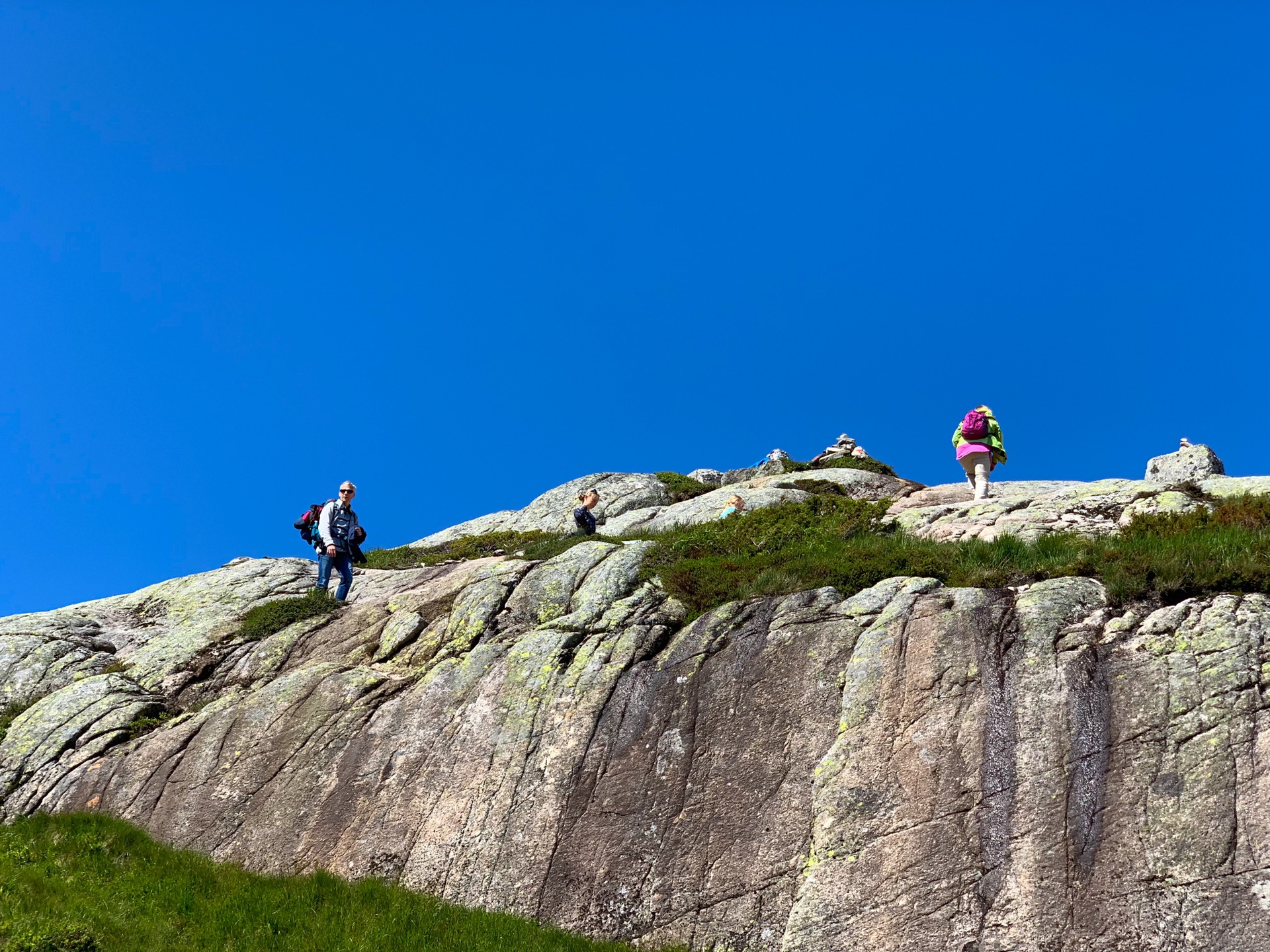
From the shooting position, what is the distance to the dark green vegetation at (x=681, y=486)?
42438 mm

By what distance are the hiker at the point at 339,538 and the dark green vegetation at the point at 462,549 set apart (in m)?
5.89

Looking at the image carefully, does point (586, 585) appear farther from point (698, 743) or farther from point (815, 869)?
point (815, 869)

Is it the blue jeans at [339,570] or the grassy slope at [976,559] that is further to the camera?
the blue jeans at [339,570]

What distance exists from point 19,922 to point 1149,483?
76.0 ft

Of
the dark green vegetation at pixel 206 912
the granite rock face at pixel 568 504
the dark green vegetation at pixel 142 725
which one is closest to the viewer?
the dark green vegetation at pixel 206 912

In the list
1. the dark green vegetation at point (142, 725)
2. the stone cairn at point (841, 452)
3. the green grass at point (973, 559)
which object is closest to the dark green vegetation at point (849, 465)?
the stone cairn at point (841, 452)

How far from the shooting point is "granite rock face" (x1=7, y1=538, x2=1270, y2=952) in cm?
1070

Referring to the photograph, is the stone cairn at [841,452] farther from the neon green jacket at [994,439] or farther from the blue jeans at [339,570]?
the blue jeans at [339,570]

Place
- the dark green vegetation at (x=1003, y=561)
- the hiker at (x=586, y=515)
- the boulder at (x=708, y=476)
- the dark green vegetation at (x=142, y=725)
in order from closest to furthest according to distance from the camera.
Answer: the dark green vegetation at (x=1003, y=561) < the dark green vegetation at (x=142, y=725) < the hiker at (x=586, y=515) < the boulder at (x=708, y=476)

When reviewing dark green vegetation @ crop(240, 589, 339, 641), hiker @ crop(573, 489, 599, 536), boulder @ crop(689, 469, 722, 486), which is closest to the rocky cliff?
dark green vegetation @ crop(240, 589, 339, 641)

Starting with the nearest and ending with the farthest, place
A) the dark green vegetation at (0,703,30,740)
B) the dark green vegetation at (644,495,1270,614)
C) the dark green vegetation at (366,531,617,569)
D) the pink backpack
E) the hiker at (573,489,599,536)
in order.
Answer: the dark green vegetation at (644,495,1270,614)
the dark green vegetation at (0,703,30,740)
the pink backpack
the hiker at (573,489,599,536)
the dark green vegetation at (366,531,617,569)

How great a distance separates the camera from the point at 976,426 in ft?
75.1

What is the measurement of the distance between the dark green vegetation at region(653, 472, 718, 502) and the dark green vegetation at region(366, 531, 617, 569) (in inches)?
317

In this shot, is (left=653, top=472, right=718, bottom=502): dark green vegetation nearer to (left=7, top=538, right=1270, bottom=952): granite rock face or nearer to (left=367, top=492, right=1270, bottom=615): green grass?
(left=367, top=492, right=1270, bottom=615): green grass
